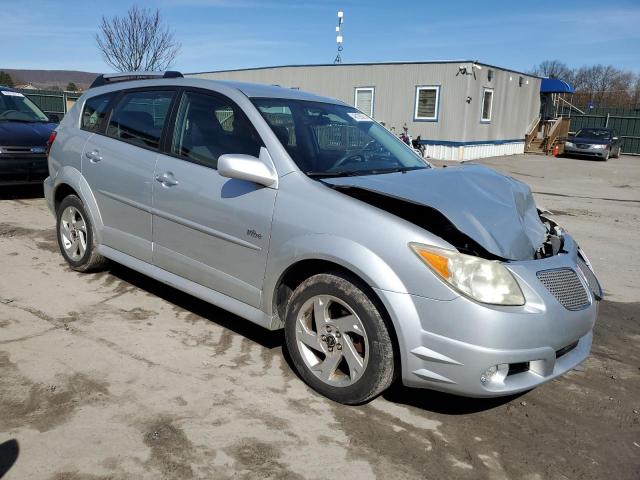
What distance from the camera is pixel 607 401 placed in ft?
11.2

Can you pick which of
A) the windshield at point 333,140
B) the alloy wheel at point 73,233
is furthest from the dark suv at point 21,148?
the windshield at point 333,140

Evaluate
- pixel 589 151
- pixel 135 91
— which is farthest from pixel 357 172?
pixel 589 151

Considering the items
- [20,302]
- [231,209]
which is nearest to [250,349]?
[231,209]

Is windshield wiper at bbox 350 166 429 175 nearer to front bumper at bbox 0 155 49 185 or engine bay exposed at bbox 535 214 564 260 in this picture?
engine bay exposed at bbox 535 214 564 260

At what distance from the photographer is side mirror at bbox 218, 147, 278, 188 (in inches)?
128

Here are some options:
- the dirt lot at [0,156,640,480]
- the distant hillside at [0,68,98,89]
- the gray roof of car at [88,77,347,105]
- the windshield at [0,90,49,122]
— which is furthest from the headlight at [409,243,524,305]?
the distant hillside at [0,68,98,89]

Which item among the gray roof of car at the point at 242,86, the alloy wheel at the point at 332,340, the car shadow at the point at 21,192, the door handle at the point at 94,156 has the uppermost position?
the gray roof of car at the point at 242,86

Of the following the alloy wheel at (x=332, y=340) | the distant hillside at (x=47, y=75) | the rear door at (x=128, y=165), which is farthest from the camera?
the distant hillside at (x=47, y=75)

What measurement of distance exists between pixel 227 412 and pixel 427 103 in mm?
21109

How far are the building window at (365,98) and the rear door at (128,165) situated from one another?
19795mm

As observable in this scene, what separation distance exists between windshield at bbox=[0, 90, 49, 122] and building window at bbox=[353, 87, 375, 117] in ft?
52.5

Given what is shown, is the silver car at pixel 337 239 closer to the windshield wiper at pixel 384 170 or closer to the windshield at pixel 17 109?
the windshield wiper at pixel 384 170

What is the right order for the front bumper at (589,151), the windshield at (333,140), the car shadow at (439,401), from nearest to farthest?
the car shadow at (439,401) → the windshield at (333,140) → the front bumper at (589,151)

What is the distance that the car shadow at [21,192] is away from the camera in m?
8.92
